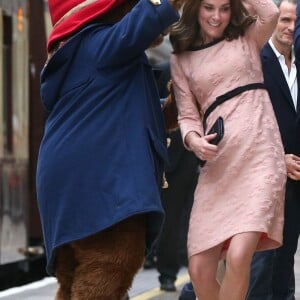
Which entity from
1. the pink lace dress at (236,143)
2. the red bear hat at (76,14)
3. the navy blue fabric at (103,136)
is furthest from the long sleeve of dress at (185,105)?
the red bear hat at (76,14)

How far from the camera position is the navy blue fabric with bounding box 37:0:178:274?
4.68 metres

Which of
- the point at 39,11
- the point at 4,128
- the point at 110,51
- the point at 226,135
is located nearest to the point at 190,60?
the point at 226,135

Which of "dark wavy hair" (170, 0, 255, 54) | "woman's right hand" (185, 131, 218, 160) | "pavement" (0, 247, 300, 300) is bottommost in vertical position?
"pavement" (0, 247, 300, 300)

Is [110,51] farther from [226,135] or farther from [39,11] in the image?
[39,11]

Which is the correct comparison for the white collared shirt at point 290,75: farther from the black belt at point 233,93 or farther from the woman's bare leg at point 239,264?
the woman's bare leg at point 239,264

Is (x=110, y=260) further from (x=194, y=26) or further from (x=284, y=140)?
(x=284, y=140)

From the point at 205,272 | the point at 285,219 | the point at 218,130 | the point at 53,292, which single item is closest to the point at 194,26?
the point at 218,130

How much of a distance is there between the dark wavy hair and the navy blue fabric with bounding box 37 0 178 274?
1.92 feet

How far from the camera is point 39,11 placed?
10.7m

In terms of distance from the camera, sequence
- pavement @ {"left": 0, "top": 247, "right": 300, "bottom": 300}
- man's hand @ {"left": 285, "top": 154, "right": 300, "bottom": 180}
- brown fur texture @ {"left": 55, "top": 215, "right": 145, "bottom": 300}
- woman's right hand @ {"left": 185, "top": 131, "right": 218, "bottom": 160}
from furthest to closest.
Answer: pavement @ {"left": 0, "top": 247, "right": 300, "bottom": 300}, man's hand @ {"left": 285, "top": 154, "right": 300, "bottom": 180}, woman's right hand @ {"left": 185, "top": 131, "right": 218, "bottom": 160}, brown fur texture @ {"left": 55, "top": 215, "right": 145, "bottom": 300}

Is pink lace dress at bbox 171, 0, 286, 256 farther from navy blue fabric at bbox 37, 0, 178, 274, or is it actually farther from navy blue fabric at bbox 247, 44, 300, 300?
navy blue fabric at bbox 247, 44, 300, 300

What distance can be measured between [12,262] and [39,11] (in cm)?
235

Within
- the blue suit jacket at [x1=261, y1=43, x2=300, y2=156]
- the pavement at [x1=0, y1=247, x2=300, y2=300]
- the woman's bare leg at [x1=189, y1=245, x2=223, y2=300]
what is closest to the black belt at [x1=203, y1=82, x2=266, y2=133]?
the woman's bare leg at [x1=189, y1=245, x2=223, y2=300]

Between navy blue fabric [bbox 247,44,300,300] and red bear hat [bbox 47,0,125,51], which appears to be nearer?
red bear hat [bbox 47,0,125,51]
